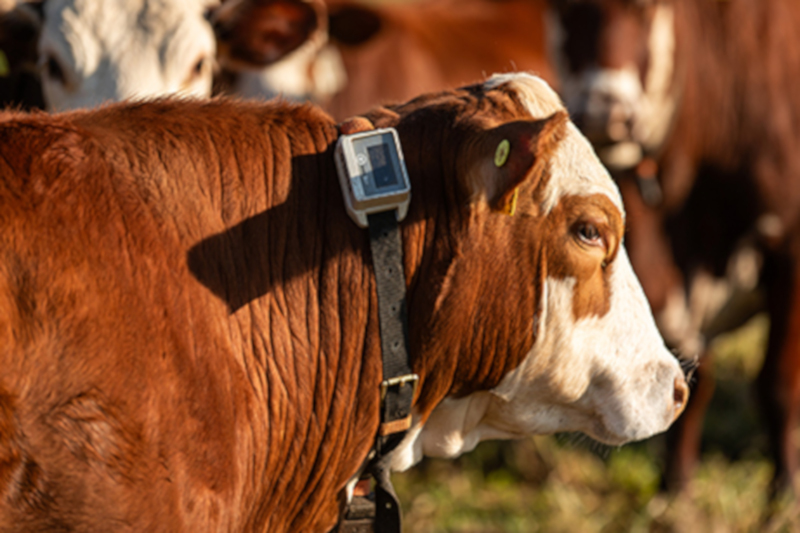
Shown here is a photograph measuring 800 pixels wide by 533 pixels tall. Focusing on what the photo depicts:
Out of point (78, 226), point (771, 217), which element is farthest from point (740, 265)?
point (78, 226)

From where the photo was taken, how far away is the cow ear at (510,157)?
1.80m

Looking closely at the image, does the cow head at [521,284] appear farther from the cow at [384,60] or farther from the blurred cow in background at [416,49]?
the blurred cow in background at [416,49]

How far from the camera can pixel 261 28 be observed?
4.03 metres

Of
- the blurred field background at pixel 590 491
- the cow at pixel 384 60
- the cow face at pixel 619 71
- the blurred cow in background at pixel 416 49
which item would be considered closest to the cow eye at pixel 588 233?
the blurred field background at pixel 590 491

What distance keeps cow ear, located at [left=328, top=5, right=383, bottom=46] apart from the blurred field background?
7.62 feet

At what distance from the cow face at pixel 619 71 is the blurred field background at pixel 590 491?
1.51 m

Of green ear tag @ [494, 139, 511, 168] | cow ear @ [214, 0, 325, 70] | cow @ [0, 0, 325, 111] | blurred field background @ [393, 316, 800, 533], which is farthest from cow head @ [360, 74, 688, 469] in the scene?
cow ear @ [214, 0, 325, 70]

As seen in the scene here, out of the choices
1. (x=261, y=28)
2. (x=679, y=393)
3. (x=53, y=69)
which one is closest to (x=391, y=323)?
(x=679, y=393)

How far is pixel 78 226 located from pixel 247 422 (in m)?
0.50

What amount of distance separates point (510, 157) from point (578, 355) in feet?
1.74

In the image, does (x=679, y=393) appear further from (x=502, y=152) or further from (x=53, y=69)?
(x=53, y=69)

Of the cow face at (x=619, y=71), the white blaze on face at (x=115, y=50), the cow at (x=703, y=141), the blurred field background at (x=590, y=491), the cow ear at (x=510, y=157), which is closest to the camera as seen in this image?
the cow ear at (x=510, y=157)

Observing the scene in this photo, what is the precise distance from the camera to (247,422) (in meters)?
1.80

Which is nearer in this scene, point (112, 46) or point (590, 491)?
point (112, 46)
